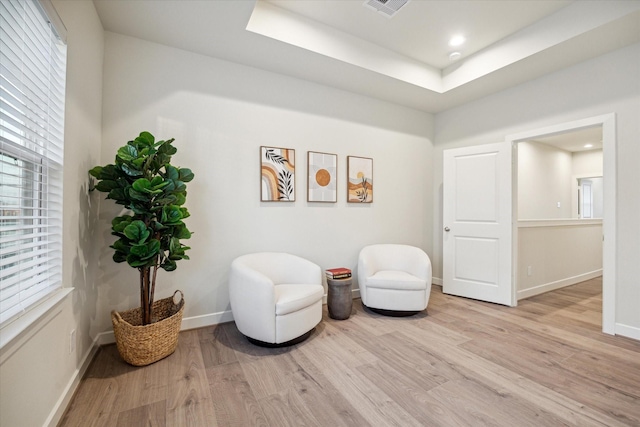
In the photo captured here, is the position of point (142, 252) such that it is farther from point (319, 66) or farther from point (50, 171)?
point (319, 66)

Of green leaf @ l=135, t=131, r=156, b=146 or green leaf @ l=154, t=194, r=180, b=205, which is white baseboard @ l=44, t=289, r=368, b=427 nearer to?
green leaf @ l=154, t=194, r=180, b=205

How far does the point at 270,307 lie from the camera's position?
7.39 ft

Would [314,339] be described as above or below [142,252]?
below

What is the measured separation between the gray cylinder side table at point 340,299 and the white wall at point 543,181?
4.32 meters

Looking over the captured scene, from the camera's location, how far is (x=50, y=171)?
62.1 inches

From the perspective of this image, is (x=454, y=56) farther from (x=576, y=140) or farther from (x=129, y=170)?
(x=576, y=140)

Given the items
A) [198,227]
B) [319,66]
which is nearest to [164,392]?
[198,227]

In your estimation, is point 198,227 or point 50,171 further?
point 198,227

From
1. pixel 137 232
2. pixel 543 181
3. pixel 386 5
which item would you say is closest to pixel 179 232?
pixel 137 232

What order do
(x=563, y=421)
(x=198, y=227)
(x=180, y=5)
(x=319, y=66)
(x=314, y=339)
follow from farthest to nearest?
(x=319, y=66)
(x=198, y=227)
(x=314, y=339)
(x=180, y=5)
(x=563, y=421)

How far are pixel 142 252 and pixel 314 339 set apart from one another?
5.12 ft

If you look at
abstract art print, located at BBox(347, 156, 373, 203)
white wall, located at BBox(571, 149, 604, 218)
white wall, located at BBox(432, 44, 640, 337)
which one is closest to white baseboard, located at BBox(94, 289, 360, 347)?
abstract art print, located at BBox(347, 156, 373, 203)

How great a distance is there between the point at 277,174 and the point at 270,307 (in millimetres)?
1489

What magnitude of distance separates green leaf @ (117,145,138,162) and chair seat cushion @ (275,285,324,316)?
1495 millimetres
